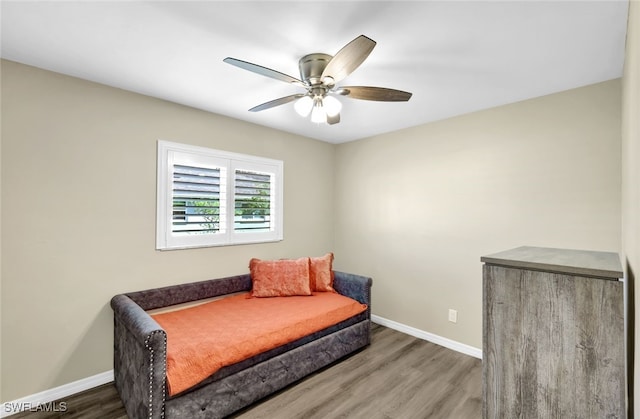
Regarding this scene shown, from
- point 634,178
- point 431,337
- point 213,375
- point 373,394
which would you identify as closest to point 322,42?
point 634,178

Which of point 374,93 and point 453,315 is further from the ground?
point 374,93

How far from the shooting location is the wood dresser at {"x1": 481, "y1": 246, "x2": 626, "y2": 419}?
1.07 m

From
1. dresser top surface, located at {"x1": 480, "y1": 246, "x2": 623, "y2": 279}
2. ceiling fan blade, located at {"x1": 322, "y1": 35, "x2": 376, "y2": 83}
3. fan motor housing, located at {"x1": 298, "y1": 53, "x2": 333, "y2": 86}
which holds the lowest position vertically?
dresser top surface, located at {"x1": 480, "y1": 246, "x2": 623, "y2": 279}

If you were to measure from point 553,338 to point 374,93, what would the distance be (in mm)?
1613

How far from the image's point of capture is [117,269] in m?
2.48

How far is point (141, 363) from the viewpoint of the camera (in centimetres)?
175

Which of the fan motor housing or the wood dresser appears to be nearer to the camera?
the wood dresser

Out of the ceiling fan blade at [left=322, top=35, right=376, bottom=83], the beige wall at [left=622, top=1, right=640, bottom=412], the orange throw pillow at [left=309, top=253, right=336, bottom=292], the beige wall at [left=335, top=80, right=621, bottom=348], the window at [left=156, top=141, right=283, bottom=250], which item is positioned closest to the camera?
the beige wall at [left=622, top=1, right=640, bottom=412]

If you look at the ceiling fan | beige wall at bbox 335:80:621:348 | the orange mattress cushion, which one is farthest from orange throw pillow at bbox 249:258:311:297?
the ceiling fan

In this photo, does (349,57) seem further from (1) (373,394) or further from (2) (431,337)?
(2) (431,337)

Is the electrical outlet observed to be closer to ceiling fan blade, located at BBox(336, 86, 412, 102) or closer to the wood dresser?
the wood dresser

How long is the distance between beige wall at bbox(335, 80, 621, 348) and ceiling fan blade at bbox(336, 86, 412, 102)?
146cm

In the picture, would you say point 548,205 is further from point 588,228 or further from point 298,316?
point 298,316

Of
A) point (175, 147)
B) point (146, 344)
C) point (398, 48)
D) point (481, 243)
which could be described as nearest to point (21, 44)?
point (175, 147)
